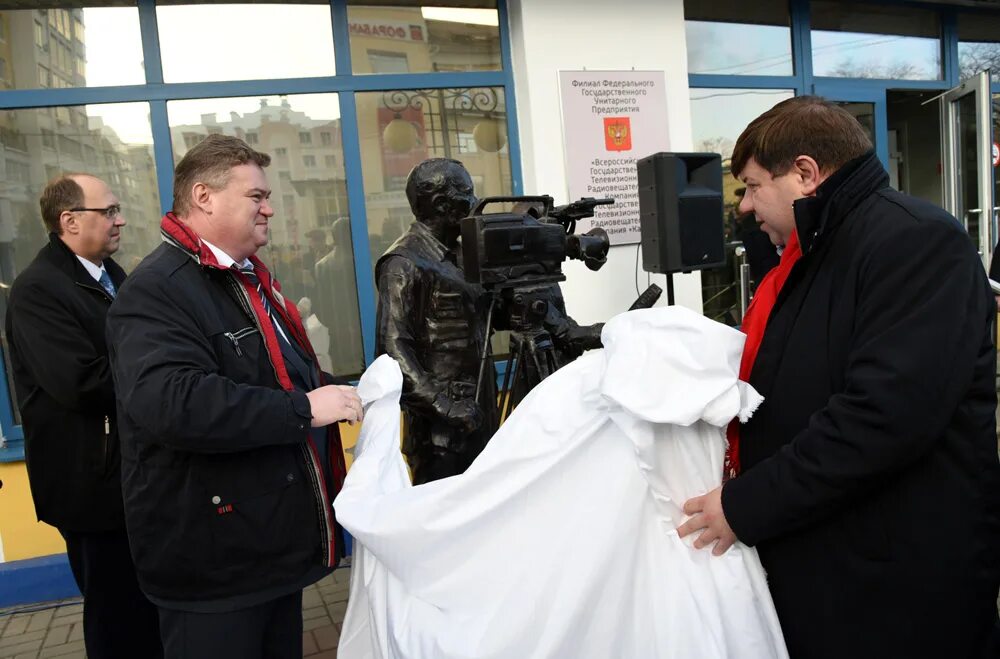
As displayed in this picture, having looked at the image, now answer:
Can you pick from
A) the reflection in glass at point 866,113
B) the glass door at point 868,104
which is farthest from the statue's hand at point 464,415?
the reflection in glass at point 866,113

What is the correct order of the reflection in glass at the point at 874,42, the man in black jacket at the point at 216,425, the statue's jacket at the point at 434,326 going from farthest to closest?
the reflection in glass at the point at 874,42 < the statue's jacket at the point at 434,326 < the man in black jacket at the point at 216,425

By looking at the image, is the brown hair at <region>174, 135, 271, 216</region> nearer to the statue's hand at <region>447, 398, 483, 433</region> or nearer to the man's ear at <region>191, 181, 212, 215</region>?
the man's ear at <region>191, 181, 212, 215</region>

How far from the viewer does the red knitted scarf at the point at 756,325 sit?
1450mm

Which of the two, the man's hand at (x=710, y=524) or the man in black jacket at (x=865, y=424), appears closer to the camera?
the man in black jacket at (x=865, y=424)

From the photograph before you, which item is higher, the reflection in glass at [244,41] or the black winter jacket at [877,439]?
the reflection in glass at [244,41]

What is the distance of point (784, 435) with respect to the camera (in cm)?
135

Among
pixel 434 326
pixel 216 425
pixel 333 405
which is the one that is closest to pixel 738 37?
pixel 434 326

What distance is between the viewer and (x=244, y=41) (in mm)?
4238

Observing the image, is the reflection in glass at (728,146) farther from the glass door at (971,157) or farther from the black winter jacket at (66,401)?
the black winter jacket at (66,401)

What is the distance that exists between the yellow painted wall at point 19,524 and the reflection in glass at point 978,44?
7624 mm

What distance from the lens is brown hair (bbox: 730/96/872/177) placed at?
4.36 ft

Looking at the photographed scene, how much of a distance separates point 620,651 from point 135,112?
3.97 meters

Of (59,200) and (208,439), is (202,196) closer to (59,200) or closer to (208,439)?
(208,439)

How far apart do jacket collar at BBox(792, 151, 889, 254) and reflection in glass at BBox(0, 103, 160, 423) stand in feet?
12.7
